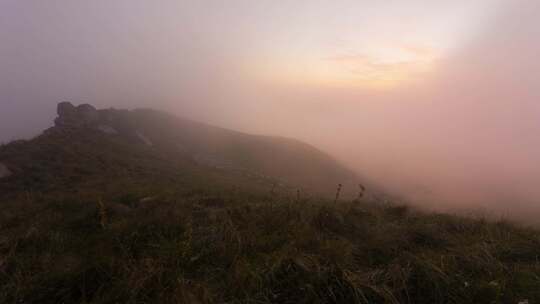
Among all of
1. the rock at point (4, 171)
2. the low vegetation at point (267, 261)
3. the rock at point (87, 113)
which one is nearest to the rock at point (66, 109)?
the rock at point (87, 113)

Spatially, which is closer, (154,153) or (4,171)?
(4,171)

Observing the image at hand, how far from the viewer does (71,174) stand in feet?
67.1

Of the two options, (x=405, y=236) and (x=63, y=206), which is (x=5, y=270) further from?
(x=405, y=236)

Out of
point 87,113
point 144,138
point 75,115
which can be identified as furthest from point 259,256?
point 87,113

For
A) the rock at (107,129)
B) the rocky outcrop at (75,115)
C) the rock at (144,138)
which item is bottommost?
the rock at (144,138)

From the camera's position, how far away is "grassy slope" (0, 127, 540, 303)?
3.08m

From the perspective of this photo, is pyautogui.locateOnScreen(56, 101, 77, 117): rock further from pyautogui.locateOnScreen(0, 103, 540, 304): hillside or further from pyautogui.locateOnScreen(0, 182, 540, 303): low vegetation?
pyautogui.locateOnScreen(0, 182, 540, 303): low vegetation

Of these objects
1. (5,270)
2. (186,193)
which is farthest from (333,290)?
(186,193)

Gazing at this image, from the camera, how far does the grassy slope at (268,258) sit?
121 inches

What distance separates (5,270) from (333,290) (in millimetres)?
3947

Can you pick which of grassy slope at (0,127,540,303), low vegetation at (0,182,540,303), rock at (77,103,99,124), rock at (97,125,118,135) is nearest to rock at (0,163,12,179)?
grassy slope at (0,127,540,303)

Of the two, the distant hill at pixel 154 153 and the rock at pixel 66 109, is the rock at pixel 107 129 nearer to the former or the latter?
the distant hill at pixel 154 153

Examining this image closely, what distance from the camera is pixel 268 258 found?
11.9 ft

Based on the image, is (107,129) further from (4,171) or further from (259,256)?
(259,256)
